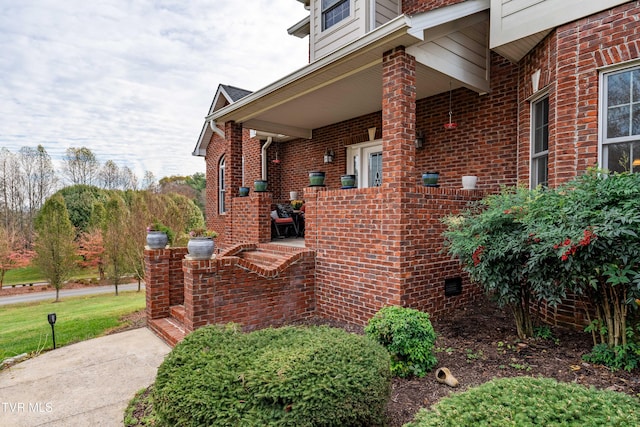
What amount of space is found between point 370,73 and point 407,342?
3.97 meters

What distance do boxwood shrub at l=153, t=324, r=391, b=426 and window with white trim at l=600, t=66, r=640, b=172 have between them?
3673 mm

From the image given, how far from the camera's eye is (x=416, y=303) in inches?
175

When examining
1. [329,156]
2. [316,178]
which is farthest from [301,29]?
[316,178]

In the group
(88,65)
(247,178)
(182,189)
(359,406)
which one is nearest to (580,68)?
(359,406)

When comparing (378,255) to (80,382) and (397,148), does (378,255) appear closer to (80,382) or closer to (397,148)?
(397,148)

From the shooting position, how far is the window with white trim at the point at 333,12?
7.40 metres

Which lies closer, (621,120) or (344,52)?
(621,120)

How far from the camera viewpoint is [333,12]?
768 cm

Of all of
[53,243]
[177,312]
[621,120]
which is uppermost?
[621,120]

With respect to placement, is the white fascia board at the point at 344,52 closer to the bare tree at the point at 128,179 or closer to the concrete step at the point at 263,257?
the concrete step at the point at 263,257

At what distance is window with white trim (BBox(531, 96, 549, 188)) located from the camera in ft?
15.8

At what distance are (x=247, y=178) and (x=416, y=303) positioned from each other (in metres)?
7.97

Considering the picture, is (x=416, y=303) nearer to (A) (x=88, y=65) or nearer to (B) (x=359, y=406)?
(B) (x=359, y=406)

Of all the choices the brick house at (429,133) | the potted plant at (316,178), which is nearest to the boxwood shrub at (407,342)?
the brick house at (429,133)
